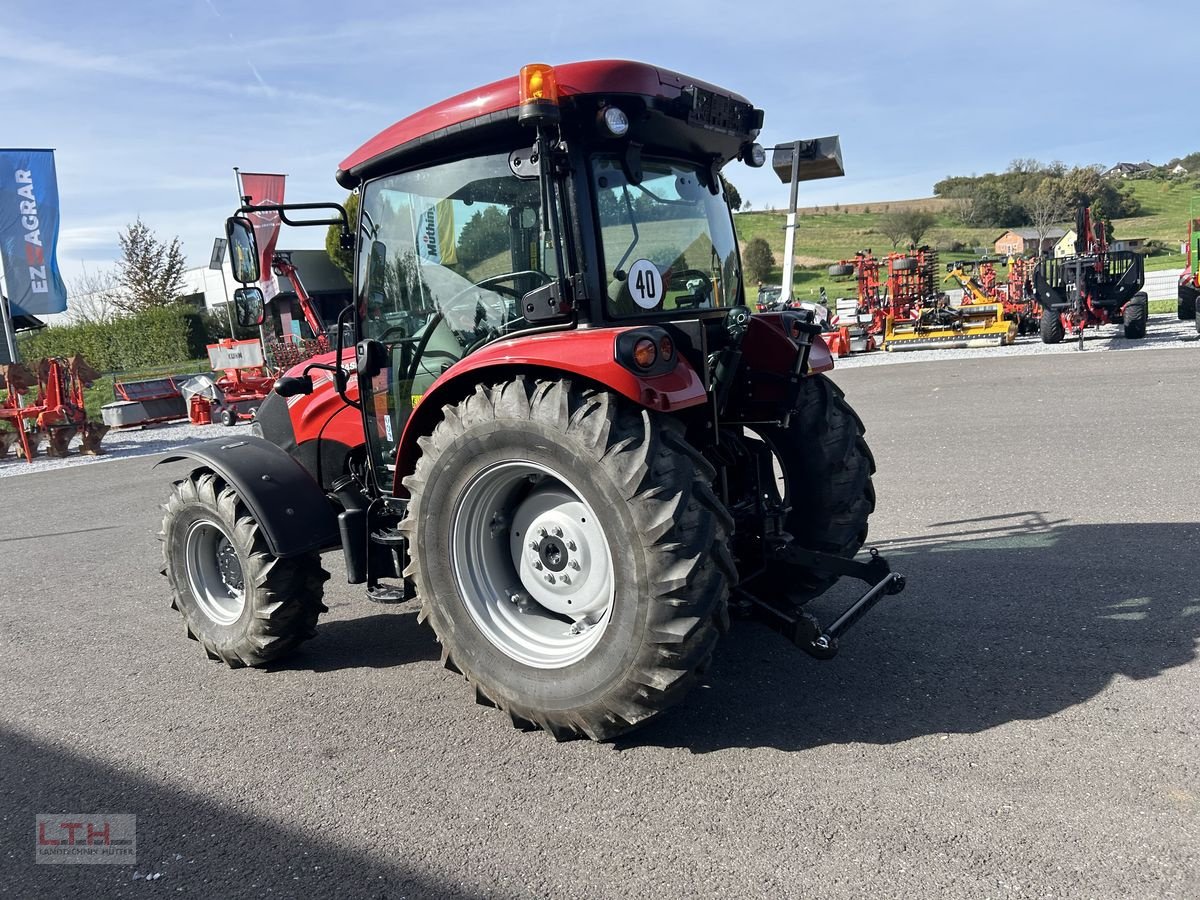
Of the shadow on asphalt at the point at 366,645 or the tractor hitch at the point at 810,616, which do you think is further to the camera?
the shadow on asphalt at the point at 366,645

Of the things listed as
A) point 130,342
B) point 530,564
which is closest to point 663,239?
point 530,564

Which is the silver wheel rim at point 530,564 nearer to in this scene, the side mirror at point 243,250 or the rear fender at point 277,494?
the rear fender at point 277,494

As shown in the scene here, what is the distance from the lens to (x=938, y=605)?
4.38 m

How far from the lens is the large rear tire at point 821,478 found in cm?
408

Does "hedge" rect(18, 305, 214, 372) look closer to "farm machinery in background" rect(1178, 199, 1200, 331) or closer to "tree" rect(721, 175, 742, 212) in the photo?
"farm machinery in background" rect(1178, 199, 1200, 331)

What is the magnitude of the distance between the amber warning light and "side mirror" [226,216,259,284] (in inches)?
64.0

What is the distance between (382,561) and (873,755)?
2.37m

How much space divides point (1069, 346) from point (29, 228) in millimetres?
20049

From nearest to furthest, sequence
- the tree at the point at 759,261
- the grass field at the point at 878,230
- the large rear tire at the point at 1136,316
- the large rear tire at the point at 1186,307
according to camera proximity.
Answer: the large rear tire at the point at 1136,316, the large rear tire at the point at 1186,307, the tree at the point at 759,261, the grass field at the point at 878,230

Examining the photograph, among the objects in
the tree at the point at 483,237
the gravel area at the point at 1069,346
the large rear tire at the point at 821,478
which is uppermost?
the tree at the point at 483,237

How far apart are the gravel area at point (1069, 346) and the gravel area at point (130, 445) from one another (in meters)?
12.7

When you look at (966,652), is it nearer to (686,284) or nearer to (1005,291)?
(686,284)

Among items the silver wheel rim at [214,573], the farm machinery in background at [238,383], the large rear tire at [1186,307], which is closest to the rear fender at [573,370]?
the silver wheel rim at [214,573]

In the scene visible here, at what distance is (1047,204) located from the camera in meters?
56.1
